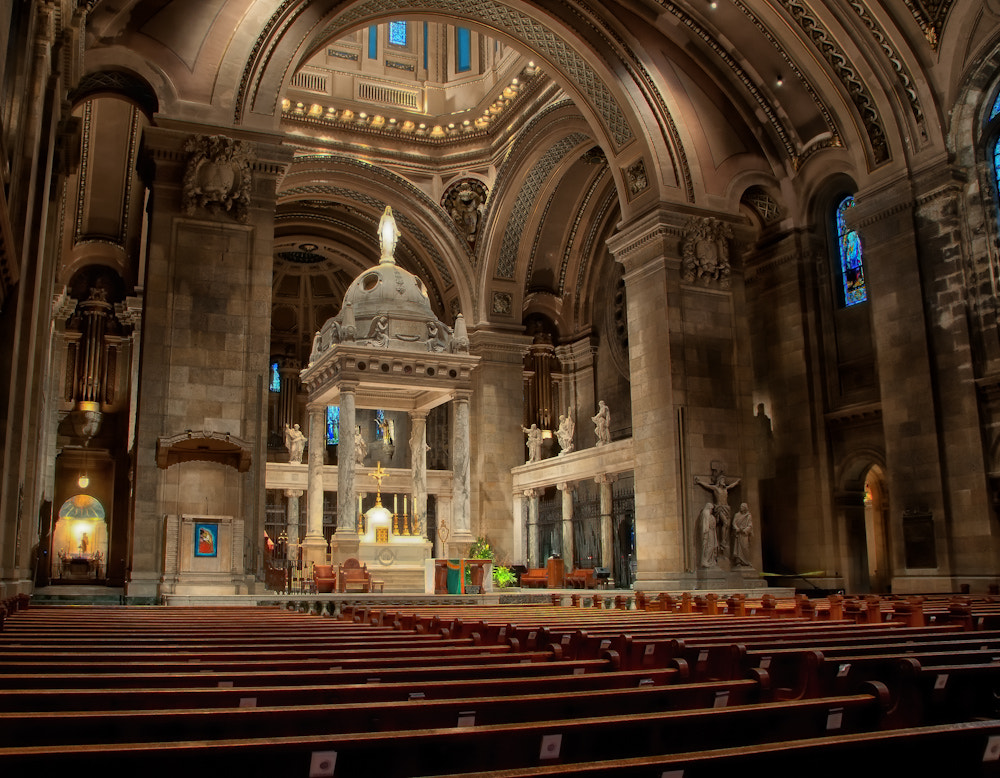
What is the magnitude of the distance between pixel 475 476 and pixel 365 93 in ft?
40.9

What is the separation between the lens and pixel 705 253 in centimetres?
2072

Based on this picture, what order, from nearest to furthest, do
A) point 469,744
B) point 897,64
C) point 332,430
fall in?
point 469,744
point 897,64
point 332,430

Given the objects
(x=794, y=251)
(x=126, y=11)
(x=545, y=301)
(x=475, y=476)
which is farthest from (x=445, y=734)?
(x=545, y=301)

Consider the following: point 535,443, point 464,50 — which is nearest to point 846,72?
point 535,443

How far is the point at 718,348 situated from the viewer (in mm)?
20734

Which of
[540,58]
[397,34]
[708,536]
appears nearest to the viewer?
[708,536]

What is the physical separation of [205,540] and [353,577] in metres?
4.16

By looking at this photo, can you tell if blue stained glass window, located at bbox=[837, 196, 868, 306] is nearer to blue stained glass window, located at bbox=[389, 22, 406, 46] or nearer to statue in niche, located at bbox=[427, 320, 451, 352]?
statue in niche, located at bbox=[427, 320, 451, 352]

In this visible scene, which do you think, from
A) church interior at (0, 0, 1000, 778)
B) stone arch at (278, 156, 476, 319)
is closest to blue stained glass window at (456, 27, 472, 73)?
church interior at (0, 0, 1000, 778)

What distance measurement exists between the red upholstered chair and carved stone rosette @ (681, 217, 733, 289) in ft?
33.0

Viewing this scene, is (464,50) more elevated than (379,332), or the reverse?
(464,50)

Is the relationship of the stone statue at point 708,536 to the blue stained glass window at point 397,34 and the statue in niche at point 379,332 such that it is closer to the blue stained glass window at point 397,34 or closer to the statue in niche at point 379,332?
the statue in niche at point 379,332

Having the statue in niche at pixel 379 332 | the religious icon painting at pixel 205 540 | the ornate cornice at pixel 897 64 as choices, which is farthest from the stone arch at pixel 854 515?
the religious icon painting at pixel 205 540

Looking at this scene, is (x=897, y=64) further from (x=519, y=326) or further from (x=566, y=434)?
(x=519, y=326)
